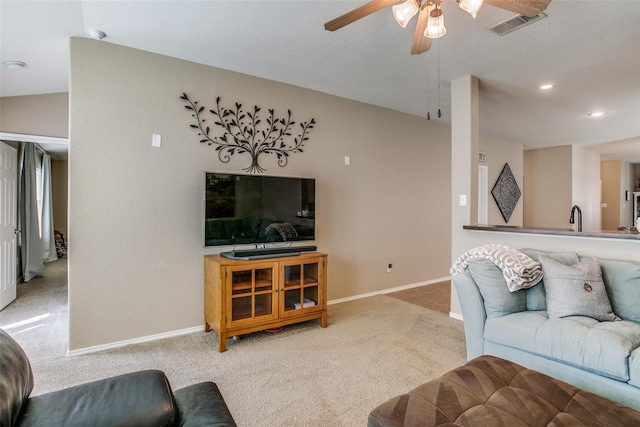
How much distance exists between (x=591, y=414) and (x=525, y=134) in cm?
596

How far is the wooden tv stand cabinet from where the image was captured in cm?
273

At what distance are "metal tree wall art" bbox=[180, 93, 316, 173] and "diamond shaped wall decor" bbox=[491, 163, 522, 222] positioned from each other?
433cm

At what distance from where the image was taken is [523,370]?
1.58 metres

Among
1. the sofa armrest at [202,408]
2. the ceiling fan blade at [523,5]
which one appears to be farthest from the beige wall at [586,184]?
the sofa armrest at [202,408]

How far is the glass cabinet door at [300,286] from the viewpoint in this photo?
304cm

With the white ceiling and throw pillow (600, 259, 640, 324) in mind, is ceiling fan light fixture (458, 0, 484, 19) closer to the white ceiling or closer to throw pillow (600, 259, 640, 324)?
the white ceiling

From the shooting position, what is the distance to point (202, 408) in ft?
3.58

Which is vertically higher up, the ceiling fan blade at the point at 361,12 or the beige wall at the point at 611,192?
the ceiling fan blade at the point at 361,12

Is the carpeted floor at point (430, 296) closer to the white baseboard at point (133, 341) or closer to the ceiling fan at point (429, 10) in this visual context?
the white baseboard at point (133, 341)

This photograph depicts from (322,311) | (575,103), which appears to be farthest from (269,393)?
(575,103)

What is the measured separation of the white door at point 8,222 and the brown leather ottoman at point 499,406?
451cm

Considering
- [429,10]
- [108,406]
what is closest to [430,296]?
[429,10]

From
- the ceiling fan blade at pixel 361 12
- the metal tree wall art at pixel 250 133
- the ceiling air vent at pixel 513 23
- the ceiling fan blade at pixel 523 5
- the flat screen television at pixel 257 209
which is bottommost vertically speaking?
the flat screen television at pixel 257 209

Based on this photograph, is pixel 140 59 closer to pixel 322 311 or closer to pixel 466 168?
pixel 322 311
